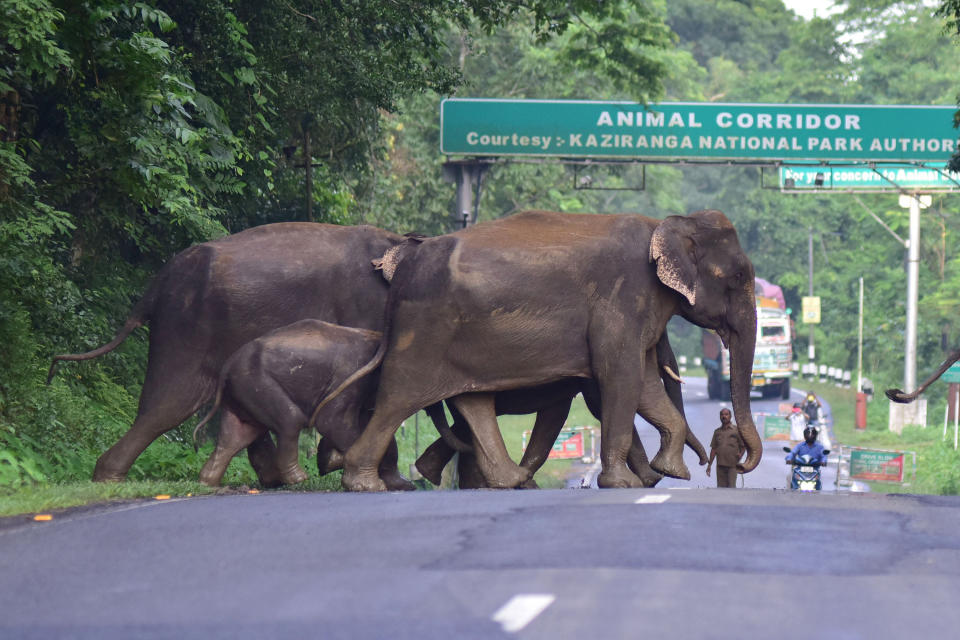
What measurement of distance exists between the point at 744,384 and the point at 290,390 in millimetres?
4471

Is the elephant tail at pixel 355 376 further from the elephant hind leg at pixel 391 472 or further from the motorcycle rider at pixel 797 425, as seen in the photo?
the motorcycle rider at pixel 797 425

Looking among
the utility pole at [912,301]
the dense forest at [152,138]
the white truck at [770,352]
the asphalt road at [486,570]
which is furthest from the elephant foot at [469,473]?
the white truck at [770,352]

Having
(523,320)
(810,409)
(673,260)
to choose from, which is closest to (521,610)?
(523,320)

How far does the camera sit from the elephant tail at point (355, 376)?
42.9ft

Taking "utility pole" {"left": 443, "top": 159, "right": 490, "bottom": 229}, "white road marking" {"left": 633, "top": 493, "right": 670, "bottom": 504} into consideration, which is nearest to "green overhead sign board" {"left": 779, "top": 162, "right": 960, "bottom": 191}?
"utility pole" {"left": 443, "top": 159, "right": 490, "bottom": 229}

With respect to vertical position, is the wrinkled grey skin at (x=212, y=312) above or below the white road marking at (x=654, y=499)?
above

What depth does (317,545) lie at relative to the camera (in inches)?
321

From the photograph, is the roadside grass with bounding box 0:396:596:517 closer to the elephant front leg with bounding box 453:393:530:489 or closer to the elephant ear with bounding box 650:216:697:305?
the elephant front leg with bounding box 453:393:530:489

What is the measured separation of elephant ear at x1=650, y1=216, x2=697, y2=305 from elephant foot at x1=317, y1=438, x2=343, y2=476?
3091mm

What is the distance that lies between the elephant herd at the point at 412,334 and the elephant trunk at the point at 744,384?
1.68ft

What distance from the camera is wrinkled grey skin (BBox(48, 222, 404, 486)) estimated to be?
45.0 feet

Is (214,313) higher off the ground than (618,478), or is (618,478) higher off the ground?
(214,313)

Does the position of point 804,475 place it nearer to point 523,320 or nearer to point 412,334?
point 523,320

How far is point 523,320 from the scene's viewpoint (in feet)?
43.8
